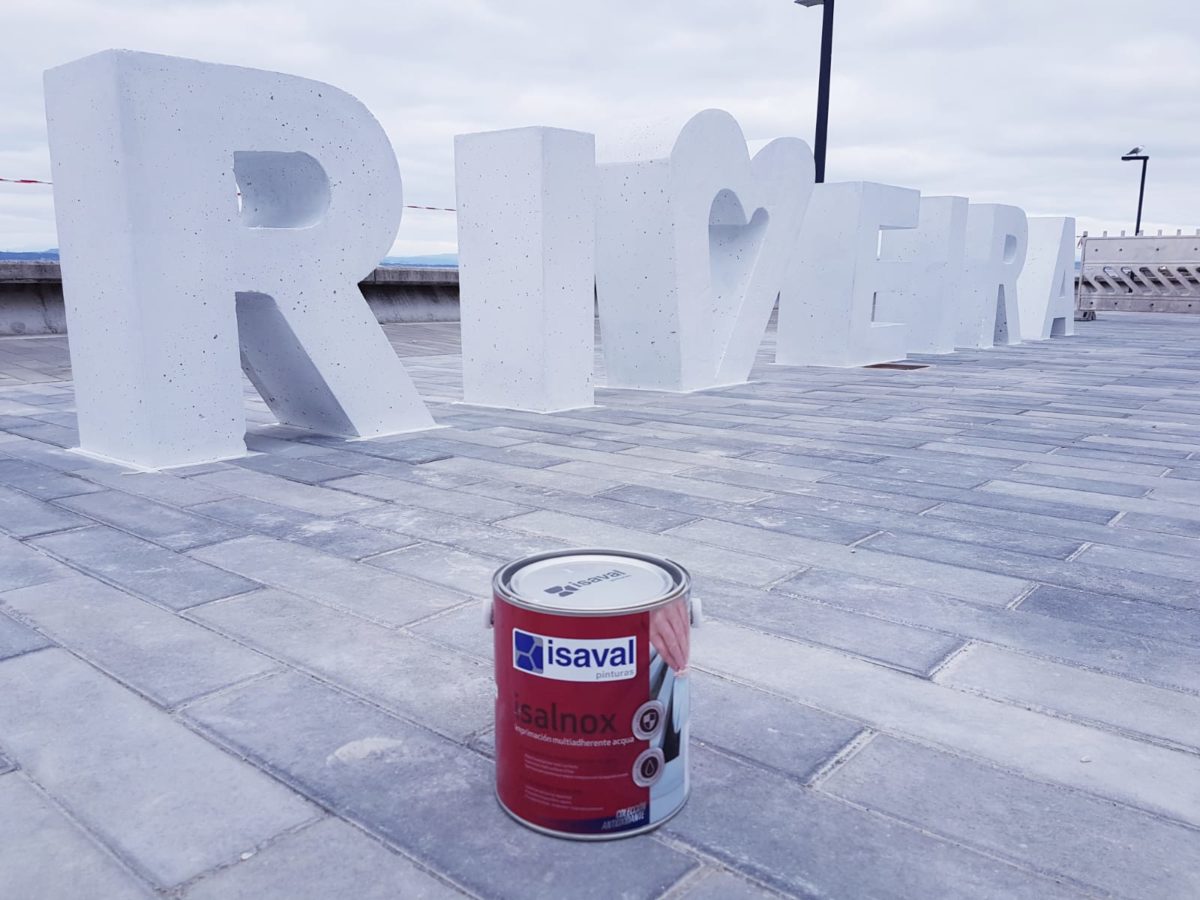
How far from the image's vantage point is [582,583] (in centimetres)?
197

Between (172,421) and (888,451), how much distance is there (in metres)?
4.55

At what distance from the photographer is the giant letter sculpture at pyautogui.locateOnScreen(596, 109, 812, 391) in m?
8.69

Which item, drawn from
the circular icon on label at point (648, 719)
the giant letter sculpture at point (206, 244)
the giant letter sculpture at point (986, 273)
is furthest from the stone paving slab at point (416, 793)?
the giant letter sculpture at point (986, 273)

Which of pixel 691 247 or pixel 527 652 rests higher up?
pixel 691 247

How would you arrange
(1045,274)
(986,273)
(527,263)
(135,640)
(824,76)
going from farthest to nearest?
(1045,274) → (986,273) → (824,76) → (527,263) → (135,640)

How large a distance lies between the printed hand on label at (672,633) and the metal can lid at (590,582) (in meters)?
0.03

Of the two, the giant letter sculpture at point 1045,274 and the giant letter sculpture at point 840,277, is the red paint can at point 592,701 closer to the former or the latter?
the giant letter sculpture at point 840,277

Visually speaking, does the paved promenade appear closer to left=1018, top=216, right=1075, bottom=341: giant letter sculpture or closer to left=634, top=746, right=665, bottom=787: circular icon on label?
left=634, top=746, right=665, bottom=787: circular icon on label

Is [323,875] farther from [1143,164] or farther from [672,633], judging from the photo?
[1143,164]

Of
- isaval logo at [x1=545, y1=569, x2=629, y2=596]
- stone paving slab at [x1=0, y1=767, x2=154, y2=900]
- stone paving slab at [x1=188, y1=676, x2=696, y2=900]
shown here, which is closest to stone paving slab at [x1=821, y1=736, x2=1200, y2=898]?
stone paving slab at [x1=188, y1=676, x2=696, y2=900]

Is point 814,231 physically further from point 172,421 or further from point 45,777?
point 45,777

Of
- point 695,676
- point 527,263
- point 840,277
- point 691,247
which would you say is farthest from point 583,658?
point 840,277

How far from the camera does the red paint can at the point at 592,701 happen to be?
182cm

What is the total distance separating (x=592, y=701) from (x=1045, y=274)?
1782 cm
